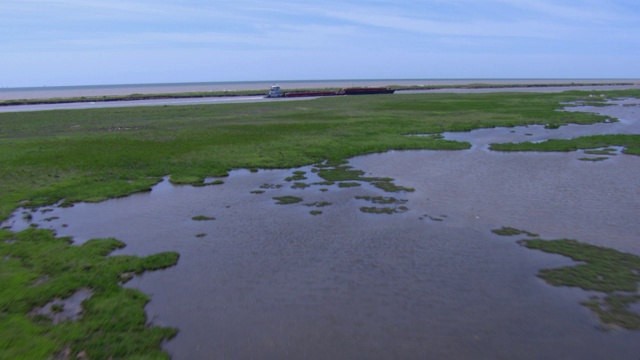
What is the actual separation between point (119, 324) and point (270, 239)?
6615mm

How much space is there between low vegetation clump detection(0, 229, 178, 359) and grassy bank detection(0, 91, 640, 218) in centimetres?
613

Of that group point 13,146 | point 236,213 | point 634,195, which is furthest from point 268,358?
point 13,146

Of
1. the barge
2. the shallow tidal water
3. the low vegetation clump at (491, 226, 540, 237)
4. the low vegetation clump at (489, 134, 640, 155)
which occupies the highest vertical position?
the barge

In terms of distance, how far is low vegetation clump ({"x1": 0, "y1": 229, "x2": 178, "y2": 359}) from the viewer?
986 cm

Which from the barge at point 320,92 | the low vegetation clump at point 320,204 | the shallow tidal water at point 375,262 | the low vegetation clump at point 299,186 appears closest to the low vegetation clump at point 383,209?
the shallow tidal water at point 375,262

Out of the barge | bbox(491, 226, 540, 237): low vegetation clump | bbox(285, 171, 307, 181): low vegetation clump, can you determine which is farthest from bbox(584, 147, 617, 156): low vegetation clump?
the barge

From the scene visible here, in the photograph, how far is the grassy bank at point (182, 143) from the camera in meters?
25.3

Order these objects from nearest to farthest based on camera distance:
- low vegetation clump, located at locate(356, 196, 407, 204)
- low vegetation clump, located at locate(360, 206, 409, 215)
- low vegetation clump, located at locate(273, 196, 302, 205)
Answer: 1. low vegetation clump, located at locate(360, 206, 409, 215)
2. low vegetation clump, located at locate(356, 196, 407, 204)
3. low vegetation clump, located at locate(273, 196, 302, 205)

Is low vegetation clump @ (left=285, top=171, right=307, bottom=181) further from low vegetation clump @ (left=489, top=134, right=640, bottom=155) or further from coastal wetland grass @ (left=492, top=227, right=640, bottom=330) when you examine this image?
low vegetation clump @ (left=489, top=134, right=640, bottom=155)

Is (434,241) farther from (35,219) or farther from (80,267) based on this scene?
(35,219)

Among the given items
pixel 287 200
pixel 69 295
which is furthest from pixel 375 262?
pixel 69 295

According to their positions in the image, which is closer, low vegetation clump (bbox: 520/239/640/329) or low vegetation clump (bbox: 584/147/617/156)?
low vegetation clump (bbox: 520/239/640/329)

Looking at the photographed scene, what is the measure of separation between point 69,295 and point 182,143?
25.9 metres

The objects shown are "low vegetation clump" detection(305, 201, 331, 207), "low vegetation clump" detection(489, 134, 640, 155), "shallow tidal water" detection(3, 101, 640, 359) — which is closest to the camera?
"shallow tidal water" detection(3, 101, 640, 359)
